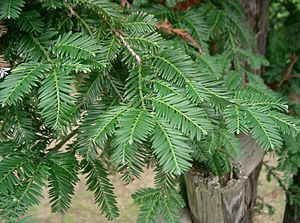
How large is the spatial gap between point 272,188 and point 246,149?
2.24m

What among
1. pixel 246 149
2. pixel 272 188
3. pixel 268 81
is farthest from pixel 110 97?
pixel 272 188

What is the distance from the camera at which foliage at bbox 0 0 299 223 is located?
3.38 feet

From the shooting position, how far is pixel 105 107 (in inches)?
47.6

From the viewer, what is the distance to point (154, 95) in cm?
108

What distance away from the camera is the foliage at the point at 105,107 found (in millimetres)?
1031

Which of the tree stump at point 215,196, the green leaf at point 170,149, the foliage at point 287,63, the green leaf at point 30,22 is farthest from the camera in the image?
the foliage at point 287,63

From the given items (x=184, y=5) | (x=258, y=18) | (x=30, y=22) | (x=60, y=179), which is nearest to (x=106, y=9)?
(x=30, y=22)

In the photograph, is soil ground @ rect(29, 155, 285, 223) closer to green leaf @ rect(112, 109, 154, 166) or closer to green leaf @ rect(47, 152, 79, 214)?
green leaf @ rect(47, 152, 79, 214)

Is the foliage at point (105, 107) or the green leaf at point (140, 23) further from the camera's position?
the green leaf at point (140, 23)

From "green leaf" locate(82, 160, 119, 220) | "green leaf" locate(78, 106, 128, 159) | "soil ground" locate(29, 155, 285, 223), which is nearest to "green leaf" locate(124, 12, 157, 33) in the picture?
"green leaf" locate(78, 106, 128, 159)

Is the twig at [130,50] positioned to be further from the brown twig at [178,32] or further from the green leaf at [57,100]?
the brown twig at [178,32]

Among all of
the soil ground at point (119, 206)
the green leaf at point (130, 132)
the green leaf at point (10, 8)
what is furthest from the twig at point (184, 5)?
the soil ground at point (119, 206)

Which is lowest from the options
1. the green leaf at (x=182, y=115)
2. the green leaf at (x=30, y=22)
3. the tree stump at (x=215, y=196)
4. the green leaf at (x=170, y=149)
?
the tree stump at (x=215, y=196)

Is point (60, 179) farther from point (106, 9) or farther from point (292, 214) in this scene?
point (292, 214)
